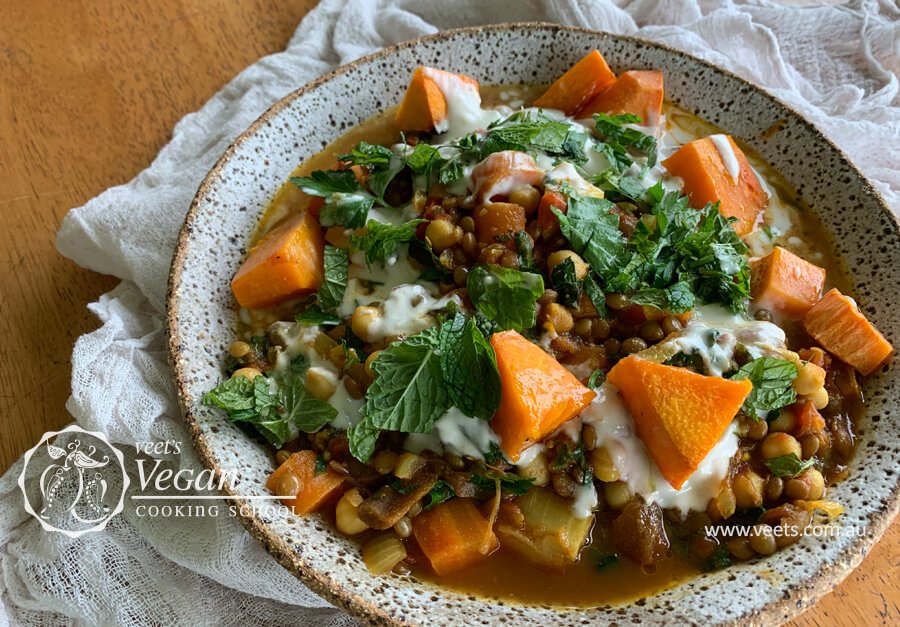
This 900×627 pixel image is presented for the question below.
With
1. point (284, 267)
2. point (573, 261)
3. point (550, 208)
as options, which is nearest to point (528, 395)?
point (573, 261)

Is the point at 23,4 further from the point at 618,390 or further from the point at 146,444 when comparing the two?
the point at 618,390

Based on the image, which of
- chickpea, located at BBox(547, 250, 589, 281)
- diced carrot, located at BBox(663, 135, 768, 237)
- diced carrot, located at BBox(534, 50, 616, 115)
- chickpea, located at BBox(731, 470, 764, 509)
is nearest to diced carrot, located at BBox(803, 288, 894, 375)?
diced carrot, located at BBox(663, 135, 768, 237)

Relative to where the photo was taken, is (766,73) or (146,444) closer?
Answer: (146,444)

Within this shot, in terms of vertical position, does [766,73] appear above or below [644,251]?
above

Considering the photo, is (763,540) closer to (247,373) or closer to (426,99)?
(247,373)

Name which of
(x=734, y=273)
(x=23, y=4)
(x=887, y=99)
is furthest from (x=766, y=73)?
(x=23, y=4)

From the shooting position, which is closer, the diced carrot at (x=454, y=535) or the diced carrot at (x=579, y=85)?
the diced carrot at (x=454, y=535)

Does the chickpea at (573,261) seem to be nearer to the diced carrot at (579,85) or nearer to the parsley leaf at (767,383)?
the parsley leaf at (767,383)

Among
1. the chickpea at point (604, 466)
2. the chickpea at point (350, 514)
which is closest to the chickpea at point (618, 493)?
the chickpea at point (604, 466)
